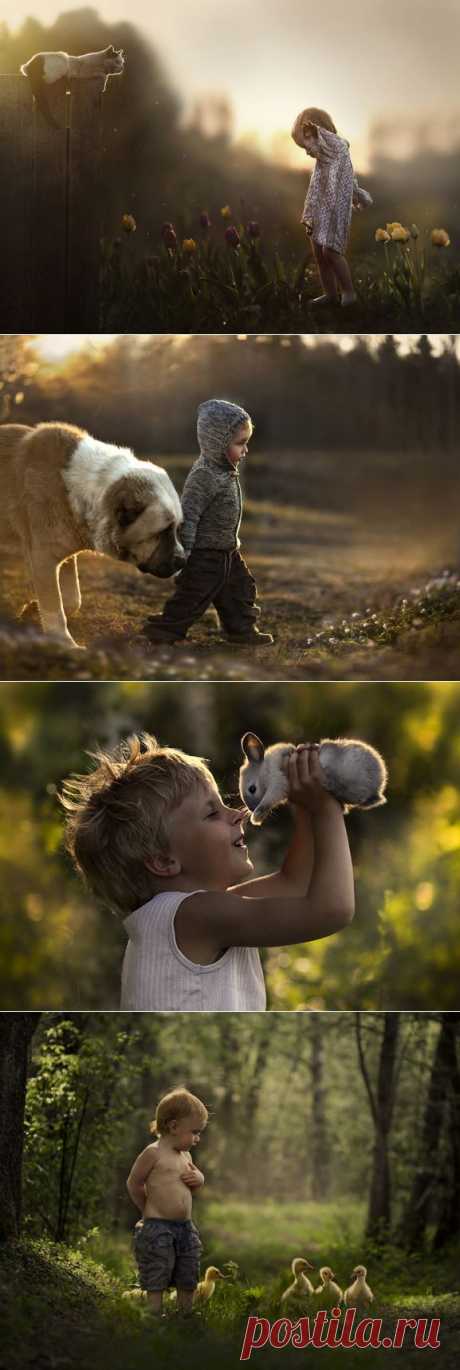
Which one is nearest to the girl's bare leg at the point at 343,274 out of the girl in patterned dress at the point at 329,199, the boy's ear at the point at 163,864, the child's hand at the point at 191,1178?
the girl in patterned dress at the point at 329,199

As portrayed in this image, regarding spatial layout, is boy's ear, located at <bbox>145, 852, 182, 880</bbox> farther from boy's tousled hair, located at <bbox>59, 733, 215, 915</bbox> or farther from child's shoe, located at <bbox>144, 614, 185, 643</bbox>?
child's shoe, located at <bbox>144, 614, 185, 643</bbox>

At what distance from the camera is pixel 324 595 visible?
5172 mm

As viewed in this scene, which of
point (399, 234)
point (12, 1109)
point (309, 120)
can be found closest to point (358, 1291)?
point (12, 1109)

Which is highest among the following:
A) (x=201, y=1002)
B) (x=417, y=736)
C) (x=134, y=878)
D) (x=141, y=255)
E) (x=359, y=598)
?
A: (x=141, y=255)

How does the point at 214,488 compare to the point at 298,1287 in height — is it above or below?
above

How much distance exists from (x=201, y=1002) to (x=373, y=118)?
8.01 feet

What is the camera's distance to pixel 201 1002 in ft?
16.1

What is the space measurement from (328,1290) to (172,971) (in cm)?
104

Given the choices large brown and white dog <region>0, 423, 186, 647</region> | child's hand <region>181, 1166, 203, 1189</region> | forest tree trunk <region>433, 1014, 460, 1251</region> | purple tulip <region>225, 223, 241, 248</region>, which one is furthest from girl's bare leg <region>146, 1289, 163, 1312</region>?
purple tulip <region>225, 223, 241, 248</region>

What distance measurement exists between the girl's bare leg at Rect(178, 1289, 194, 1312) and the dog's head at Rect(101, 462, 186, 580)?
188cm

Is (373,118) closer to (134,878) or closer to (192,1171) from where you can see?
(134,878)

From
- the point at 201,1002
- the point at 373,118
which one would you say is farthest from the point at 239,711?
the point at 373,118

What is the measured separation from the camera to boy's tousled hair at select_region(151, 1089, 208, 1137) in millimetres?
5129

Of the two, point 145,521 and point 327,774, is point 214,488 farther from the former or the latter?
point 327,774
